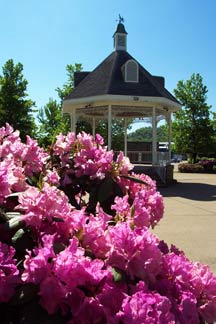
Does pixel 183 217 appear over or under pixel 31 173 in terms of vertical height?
under

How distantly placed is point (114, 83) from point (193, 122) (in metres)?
16.3

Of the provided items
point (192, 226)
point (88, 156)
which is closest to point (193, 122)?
point (192, 226)

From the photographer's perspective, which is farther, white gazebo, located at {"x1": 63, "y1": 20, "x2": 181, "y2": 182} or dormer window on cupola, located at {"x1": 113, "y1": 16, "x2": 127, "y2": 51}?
dormer window on cupola, located at {"x1": 113, "y1": 16, "x2": 127, "y2": 51}

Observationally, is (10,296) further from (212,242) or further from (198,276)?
(212,242)

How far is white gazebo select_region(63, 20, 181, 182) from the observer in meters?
17.1

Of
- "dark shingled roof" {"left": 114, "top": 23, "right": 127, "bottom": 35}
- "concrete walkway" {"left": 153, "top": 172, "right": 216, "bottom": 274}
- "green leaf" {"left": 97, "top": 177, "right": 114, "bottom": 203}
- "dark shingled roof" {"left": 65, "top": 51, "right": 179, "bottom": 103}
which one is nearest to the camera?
"green leaf" {"left": 97, "top": 177, "right": 114, "bottom": 203}

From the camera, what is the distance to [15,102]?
29.0 m

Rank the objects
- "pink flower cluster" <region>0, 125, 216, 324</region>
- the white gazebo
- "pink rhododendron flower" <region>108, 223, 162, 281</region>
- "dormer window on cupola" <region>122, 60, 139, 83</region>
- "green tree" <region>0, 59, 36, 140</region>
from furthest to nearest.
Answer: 1. "green tree" <region>0, 59, 36, 140</region>
2. "dormer window on cupola" <region>122, 60, 139, 83</region>
3. the white gazebo
4. "pink rhododendron flower" <region>108, 223, 162, 281</region>
5. "pink flower cluster" <region>0, 125, 216, 324</region>

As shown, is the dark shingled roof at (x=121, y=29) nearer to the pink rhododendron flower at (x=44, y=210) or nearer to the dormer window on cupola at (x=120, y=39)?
the dormer window on cupola at (x=120, y=39)

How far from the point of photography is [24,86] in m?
30.0

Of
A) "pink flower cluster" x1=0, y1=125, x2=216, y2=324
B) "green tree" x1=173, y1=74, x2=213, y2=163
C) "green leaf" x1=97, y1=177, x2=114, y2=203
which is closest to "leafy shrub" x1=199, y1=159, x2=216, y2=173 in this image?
"green tree" x1=173, y1=74, x2=213, y2=163

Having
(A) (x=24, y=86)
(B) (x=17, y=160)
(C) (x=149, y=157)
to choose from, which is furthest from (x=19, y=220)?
(A) (x=24, y=86)

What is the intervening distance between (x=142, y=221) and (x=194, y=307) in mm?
419

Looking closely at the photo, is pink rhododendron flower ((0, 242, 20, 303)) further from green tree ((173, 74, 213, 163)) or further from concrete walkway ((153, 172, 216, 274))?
green tree ((173, 74, 213, 163))
